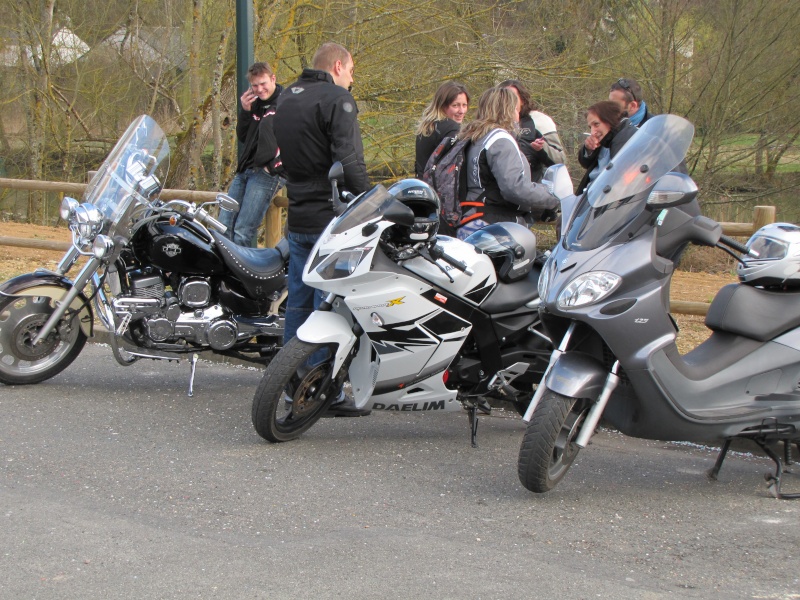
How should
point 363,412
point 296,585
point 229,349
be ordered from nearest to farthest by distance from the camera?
point 296,585 < point 363,412 < point 229,349

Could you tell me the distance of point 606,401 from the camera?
4035mm

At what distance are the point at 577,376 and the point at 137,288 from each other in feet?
9.52

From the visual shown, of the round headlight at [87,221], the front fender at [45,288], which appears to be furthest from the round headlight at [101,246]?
the front fender at [45,288]

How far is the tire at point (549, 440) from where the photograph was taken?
391 cm

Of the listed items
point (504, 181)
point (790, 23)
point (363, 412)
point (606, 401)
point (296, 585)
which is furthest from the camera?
point (790, 23)

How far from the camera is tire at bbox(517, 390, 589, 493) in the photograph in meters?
3.91

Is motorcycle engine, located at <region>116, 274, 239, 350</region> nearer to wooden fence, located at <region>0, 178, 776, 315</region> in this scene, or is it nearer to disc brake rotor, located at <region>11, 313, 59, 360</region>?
disc brake rotor, located at <region>11, 313, 59, 360</region>

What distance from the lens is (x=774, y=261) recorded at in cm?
430

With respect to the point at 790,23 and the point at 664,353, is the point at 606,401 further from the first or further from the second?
the point at 790,23

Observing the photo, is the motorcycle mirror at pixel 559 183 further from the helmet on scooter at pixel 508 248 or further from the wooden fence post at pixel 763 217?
the wooden fence post at pixel 763 217

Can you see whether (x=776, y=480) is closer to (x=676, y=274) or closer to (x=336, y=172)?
(x=336, y=172)

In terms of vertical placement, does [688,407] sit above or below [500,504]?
above

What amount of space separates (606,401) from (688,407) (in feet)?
1.37

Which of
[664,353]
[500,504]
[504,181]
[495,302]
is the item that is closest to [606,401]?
[664,353]
